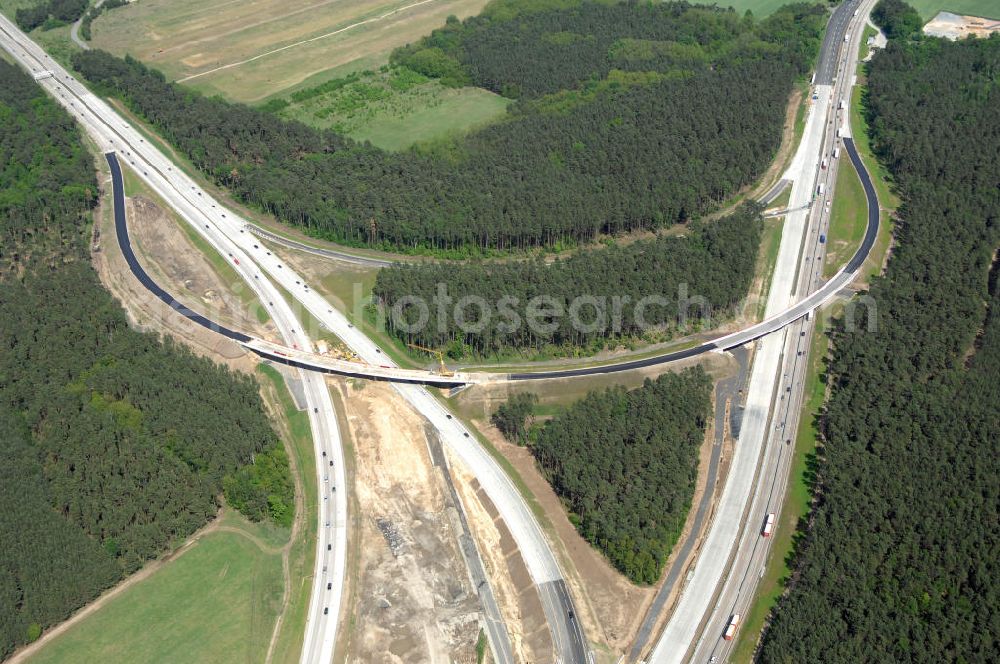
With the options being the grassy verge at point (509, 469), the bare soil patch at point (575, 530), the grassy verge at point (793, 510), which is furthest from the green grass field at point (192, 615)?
the grassy verge at point (793, 510)

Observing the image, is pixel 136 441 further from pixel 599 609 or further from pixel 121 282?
pixel 599 609

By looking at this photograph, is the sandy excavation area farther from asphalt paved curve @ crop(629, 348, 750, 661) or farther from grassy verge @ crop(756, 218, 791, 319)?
grassy verge @ crop(756, 218, 791, 319)

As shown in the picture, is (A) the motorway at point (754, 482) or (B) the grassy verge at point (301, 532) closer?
(A) the motorway at point (754, 482)

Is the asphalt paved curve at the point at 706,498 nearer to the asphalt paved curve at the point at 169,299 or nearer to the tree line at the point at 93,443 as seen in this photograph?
the tree line at the point at 93,443

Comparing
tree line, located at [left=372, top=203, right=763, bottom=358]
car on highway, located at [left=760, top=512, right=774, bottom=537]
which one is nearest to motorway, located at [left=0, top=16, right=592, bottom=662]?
tree line, located at [left=372, top=203, right=763, bottom=358]

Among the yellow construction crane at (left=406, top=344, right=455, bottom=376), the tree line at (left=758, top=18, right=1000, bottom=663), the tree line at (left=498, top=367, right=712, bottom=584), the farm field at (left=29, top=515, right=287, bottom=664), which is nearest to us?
the tree line at (left=758, top=18, right=1000, bottom=663)

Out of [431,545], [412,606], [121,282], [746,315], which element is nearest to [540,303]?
[746,315]
